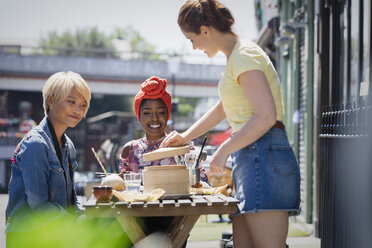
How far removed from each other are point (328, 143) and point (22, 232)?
217 cm

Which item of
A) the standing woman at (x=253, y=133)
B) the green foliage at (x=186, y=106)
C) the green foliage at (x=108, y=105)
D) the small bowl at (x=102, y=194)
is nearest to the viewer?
the standing woman at (x=253, y=133)

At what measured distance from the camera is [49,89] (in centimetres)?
299

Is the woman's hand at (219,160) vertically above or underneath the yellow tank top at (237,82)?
underneath

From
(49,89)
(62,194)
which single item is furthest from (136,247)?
(49,89)

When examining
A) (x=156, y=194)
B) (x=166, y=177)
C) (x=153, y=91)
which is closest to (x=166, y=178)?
(x=166, y=177)

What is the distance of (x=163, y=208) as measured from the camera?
2.29 m

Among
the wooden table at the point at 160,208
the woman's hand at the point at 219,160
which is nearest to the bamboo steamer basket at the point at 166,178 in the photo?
the wooden table at the point at 160,208

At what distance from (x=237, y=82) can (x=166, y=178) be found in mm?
676

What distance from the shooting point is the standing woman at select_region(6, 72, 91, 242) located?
8.78ft

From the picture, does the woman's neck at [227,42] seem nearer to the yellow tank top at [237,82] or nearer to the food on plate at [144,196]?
the yellow tank top at [237,82]

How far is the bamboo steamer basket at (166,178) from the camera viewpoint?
2.51m

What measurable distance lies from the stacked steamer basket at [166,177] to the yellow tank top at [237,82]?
17.1 inches

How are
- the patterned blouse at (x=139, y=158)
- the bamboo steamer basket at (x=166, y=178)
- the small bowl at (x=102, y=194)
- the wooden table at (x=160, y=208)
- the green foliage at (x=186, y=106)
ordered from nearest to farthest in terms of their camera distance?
the wooden table at (x=160, y=208) < the small bowl at (x=102, y=194) < the bamboo steamer basket at (x=166, y=178) < the patterned blouse at (x=139, y=158) < the green foliage at (x=186, y=106)

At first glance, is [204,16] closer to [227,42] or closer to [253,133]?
[227,42]
